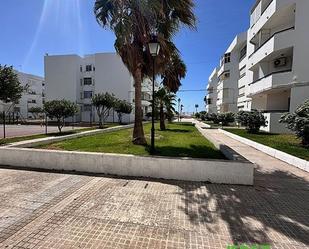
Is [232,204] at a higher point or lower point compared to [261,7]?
lower

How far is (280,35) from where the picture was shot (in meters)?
16.9

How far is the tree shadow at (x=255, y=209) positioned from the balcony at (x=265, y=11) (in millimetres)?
15417

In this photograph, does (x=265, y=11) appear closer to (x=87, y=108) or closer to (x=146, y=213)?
(x=146, y=213)

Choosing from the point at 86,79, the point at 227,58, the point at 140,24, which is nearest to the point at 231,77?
the point at 227,58

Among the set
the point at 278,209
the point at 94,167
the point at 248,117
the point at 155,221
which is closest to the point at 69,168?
the point at 94,167

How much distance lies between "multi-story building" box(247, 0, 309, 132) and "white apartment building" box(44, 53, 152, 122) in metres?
25.7

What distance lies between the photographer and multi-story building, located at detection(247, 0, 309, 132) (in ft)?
52.9

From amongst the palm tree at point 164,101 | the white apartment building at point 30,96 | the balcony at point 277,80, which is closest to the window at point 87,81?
the white apartment building at point 30,96

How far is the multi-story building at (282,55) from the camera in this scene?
52.9 feet

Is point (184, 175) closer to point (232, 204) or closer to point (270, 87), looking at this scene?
point (232, 204)

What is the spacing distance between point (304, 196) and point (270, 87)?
46.7 feet

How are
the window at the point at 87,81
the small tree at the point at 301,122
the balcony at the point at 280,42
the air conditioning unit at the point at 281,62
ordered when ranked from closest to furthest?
the small tree at the point at 301,122 → the balcony at the point at 280,42 → the air conditioning unit at the point at 281,62 → the window at the point at 87,81

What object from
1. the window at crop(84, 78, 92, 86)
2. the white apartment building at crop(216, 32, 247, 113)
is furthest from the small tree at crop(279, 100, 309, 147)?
the window at crop(84, 78, 92, 86)

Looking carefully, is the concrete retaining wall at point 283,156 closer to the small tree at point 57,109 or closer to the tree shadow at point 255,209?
the tree shadow at point 255,209
